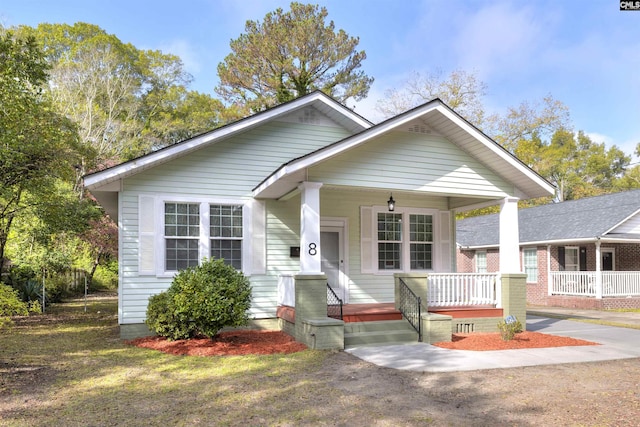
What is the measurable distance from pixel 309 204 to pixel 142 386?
176 inches

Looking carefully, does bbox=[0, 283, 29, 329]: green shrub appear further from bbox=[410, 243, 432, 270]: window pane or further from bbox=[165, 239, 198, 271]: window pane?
bbox=[410, 243, 432, 270]: window pane

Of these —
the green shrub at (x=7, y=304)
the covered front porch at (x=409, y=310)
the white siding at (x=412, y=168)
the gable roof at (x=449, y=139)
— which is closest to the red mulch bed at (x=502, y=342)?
the covered front porch at (x=409, y=310)

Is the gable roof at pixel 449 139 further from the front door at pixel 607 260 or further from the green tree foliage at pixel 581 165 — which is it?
the green tree foliage at pixel 581 165

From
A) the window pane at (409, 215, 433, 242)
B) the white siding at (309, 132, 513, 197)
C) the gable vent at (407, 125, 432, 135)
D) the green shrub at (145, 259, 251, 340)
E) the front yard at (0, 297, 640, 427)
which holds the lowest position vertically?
the front yard at (0, 297, 640, 427)

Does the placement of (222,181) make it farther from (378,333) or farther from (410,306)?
(410,306)

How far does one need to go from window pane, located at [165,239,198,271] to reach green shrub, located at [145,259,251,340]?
1122mm

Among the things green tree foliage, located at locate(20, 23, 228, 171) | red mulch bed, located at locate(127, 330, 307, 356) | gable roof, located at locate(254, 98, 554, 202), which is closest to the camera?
red mulch bed, located at locate(127, 330, 307, 356)

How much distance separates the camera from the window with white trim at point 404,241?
41.6ft

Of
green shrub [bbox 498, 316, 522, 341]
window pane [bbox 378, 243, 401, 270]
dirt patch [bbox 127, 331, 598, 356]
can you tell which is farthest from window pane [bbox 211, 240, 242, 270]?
green shrub [bbox 498, 316, 522, 341]

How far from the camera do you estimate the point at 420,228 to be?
13.1m

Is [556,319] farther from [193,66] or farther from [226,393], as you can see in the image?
[193,66]

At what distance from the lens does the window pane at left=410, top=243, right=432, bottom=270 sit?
12992 mm

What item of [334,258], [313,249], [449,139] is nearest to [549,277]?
[334,258]
